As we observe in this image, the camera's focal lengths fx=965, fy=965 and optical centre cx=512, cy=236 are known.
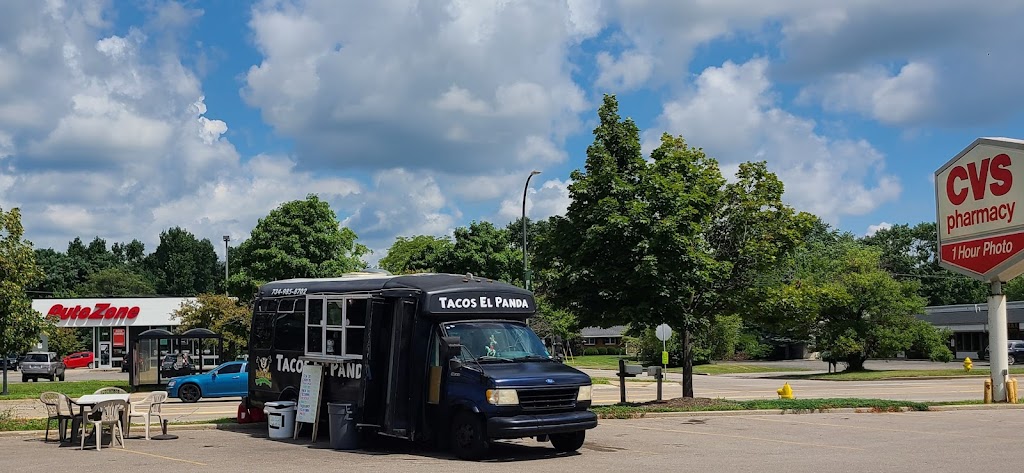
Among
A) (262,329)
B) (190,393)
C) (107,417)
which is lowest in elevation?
(190,393)

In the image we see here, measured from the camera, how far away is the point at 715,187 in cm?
2402

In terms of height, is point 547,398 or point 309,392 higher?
point 547,398

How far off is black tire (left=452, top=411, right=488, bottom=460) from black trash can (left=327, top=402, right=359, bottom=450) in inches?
76.3

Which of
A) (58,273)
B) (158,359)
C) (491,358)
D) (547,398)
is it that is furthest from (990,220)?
(58,273)

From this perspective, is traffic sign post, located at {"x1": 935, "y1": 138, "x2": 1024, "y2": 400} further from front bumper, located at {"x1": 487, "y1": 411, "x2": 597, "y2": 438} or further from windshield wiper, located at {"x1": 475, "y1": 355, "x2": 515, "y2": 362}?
windshield wiper, located at {"x1": 475, "y1": 355, "x2": 515, "y2": 362}

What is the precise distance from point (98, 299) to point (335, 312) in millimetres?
56385

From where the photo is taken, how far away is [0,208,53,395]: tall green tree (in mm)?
29641

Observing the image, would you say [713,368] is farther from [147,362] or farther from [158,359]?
[147,362]

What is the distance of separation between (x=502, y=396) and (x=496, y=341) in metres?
1.46

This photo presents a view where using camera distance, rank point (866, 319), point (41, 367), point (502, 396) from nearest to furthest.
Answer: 1. point (502, 396)
2. point (41, 367)
3. point (866, 319)

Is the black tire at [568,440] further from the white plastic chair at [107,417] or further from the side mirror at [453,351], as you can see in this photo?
the white plastic chair at [107,417]

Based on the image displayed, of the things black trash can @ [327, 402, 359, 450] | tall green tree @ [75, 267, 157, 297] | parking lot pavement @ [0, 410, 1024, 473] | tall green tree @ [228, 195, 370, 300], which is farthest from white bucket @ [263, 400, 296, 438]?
tall green tree @ [75, 267, 157, 297]

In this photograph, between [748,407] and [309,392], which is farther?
[748,407]

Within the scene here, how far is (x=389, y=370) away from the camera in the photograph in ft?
47.6
